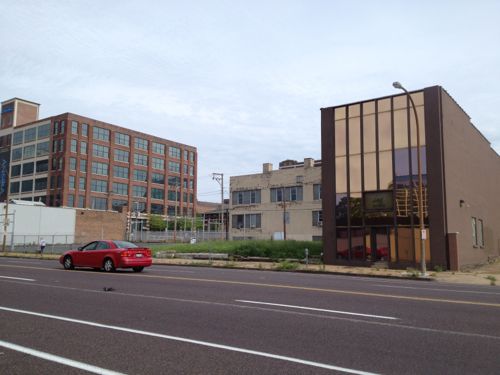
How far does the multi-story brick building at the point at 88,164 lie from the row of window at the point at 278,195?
28.4 m

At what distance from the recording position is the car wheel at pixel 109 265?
67.8 ft

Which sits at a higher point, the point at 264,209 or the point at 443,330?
the point at 264,209

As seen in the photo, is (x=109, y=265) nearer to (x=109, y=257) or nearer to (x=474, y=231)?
(x=109, y=257)

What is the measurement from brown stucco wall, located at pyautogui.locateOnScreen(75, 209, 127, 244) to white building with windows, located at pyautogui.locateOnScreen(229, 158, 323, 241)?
27324mm

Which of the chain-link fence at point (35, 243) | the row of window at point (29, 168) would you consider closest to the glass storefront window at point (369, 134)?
the chain-link fence at point (35, 243)

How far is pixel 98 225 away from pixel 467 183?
210ft

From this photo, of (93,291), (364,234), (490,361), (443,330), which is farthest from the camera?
(364,234)

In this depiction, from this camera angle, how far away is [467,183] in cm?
3447

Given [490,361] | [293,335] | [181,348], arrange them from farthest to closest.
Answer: [293,335] → [181,348] → [490,361]

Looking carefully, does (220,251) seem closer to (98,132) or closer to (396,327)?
(396,327)

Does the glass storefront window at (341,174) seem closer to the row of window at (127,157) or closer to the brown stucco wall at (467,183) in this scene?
Result: the brown stucco wall at (467,183)

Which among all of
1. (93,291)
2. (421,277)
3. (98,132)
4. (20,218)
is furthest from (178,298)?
(98,132)

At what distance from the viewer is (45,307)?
10281 millimetres

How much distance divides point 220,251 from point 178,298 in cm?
2714
